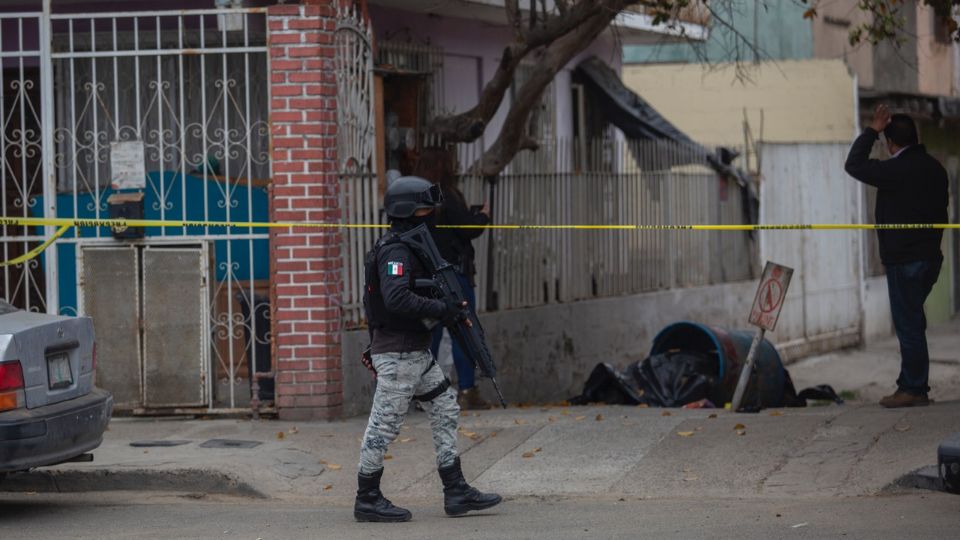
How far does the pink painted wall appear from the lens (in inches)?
544

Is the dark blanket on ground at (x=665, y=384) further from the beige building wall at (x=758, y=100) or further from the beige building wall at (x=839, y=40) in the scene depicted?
the beige building wall at (x=839, y=40)

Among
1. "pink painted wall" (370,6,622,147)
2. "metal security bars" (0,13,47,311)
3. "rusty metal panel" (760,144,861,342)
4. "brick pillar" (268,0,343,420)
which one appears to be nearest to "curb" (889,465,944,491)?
"brick pillar" (268,0,343,420)

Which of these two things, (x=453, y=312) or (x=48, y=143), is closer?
(x=453, y=312)

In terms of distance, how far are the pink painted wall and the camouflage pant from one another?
623 cm

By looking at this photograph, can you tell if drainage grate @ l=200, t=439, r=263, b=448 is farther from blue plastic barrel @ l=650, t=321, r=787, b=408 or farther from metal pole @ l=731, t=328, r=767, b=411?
blue plastic barrel @ l=650, t=321, r=787, b=408

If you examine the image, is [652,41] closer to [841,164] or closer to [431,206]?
[841,164]

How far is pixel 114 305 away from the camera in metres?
11.1

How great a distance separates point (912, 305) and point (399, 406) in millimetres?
4264

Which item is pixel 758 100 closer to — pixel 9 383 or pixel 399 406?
pixel 399 406

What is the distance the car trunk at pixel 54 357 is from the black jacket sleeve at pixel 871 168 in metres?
5.16

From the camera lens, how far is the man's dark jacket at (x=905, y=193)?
1030cm

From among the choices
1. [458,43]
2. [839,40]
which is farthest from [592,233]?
[839,40]

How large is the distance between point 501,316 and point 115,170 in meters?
3.94

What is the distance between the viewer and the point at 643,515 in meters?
7.80
